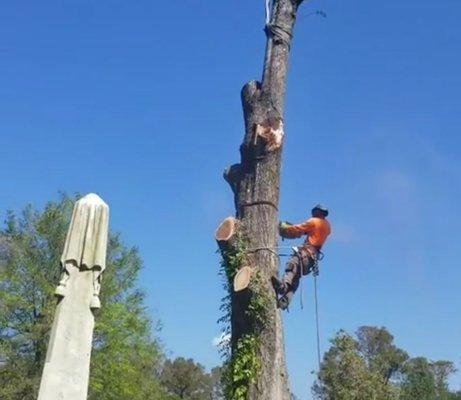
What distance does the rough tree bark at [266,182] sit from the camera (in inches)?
297

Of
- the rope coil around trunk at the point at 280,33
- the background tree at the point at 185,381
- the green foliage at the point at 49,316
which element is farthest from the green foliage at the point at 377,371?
the rope coil around trunk at the point at 280,33

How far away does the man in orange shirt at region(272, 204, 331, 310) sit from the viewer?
8.18 m

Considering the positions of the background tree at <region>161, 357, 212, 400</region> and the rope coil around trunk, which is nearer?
the rope coil around trunk

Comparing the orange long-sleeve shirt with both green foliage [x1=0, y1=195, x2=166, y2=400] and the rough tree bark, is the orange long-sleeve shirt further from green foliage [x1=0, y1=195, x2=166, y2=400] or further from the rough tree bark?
green foliage [x1=0, y1=195, x2=166, y2=400]

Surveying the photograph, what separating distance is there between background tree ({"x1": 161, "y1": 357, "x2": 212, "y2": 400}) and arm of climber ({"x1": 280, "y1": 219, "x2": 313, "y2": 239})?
5006 centimetres

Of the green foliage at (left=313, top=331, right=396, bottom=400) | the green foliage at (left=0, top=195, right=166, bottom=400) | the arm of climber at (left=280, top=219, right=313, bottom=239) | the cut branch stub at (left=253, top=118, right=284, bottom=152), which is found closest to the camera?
the cut branch stub at (left=253, top=118, right=284, bottom=152)

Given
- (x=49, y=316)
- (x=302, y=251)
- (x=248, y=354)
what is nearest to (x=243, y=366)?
(x=248, y=354)

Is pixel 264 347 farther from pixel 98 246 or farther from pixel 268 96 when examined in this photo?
pixel 268 96

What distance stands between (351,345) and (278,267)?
774 inches

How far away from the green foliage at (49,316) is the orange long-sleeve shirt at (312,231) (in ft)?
48.0

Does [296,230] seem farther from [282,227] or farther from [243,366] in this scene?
[243,366]

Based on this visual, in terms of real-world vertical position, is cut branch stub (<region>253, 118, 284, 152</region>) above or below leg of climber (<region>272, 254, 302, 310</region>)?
above

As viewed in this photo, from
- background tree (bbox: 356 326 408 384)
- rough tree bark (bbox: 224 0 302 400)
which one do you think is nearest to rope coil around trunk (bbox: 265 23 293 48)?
rough tree bark (bbox: 224 0 302 400)

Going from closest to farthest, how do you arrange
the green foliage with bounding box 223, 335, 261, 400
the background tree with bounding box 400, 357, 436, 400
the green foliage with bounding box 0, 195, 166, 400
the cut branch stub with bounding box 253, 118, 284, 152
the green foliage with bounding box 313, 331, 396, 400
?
the green foliage with bounding box 223, 335, 261, 400 < the cut branch stub with bounding box 253, 118, 284, 152 < the green foliage with bounding box 0, 195, 166, 400 < the green foliage with bounding box 313, 331, 396, 400 < the background tree with bounding box 400, 357, 436, 400
